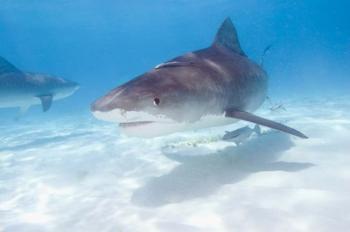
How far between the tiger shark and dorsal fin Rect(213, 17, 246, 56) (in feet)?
26.9

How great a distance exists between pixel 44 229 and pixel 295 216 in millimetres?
2712

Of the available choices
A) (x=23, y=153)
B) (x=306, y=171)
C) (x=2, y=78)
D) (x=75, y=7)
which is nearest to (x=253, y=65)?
(x=306, y=171)

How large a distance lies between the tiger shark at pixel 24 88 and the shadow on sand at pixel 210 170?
8390 mm

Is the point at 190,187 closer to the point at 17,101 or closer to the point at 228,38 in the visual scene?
the point at 228,38

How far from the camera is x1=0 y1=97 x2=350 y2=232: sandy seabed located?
3.47m

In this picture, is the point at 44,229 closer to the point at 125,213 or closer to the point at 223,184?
the point at 125,213

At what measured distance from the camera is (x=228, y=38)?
22.7 ft

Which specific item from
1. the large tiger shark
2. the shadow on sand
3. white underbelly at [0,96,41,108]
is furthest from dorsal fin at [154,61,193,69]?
white underbelly at [0,96,41,108]

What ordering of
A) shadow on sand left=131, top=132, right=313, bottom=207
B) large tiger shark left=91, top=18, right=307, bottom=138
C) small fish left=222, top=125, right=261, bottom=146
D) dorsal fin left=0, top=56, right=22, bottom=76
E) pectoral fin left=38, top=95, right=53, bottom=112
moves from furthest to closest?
1. pectoral fin left=38, top=95, right=53, bottom=112
2. dorsal fin left=0, top=56, right=22, bottom=76
3. small fish left=222, top=125, right=261, bottom=146
4. shadow on sand left=131, top=132, right=313, bottom=207
5. large tiger shark left=91, top=18, right=307, bottom=138

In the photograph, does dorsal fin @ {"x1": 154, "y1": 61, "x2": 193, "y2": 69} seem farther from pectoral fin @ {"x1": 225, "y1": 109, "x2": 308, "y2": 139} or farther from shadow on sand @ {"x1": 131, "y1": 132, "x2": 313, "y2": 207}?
shadow on sand @ {"x1": 131, "y1": 132, "x2": 313, "y2": 207}

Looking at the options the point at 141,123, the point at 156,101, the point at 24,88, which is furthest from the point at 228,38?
the point at 24,88

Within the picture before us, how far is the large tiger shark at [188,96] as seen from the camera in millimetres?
3639

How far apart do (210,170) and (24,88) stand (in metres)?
9.83

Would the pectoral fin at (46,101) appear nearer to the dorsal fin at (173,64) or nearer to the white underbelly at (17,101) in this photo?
the white underbelly at (17,101)
